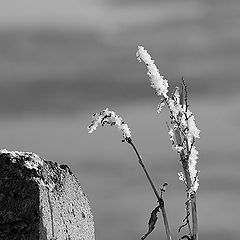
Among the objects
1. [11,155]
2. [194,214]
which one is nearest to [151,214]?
[194,214]

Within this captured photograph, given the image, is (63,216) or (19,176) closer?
(19,176)

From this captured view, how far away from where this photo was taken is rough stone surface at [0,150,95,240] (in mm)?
3318

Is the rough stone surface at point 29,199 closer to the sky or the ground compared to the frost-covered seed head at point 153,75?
closer to the ground

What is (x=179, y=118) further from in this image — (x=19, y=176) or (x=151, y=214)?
(x=19, y=176)

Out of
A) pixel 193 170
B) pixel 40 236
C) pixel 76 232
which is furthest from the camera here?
pixel 76 232

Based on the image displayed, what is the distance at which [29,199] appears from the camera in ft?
10.9

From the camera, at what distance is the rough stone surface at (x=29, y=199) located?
3.32 metres

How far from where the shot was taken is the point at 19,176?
11.0 feet

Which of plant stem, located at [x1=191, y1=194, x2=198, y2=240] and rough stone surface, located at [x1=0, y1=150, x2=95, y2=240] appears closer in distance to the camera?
rough stone surface, located at [x1=0, y1=150, x2=95, y2=240]

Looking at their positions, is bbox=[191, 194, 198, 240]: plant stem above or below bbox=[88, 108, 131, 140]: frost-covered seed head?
below

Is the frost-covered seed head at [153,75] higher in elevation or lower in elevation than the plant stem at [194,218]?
higher

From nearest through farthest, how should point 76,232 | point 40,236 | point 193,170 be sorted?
point 40,236, point 193,170, point 76,232

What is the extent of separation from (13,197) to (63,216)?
1.17ft

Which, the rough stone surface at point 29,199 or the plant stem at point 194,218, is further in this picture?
the plant stem at point 194,218
